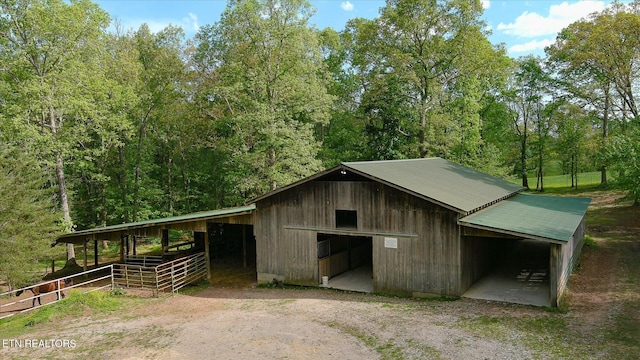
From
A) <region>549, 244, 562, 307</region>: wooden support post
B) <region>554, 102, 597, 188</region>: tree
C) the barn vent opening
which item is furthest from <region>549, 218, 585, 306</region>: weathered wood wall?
<region>554, 102, 597, 188</region>: tree

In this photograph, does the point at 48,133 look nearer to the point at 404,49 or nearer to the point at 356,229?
the point at 356,229

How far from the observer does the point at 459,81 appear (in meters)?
29.9

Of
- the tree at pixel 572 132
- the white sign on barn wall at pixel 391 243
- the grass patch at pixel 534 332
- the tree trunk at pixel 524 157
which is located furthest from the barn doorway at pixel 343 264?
the tree trunk at pixel 524 157

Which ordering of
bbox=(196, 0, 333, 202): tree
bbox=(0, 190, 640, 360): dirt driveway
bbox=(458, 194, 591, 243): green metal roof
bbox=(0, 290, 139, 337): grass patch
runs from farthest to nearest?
bbox=(196, 0, 333, 202): tree
bbox=(0, 290, 139, 337): grass patch
bbox=(458, 194, 591, 243): green metal roof
bbox=(0, 190, 640, 360): dirt driveway

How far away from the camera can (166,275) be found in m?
15.8

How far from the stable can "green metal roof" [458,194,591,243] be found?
0.04 m

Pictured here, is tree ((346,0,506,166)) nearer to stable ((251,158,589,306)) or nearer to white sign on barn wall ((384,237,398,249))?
stable ((251,158,589,306))

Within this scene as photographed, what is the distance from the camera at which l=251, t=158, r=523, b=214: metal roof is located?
1299 centimetres

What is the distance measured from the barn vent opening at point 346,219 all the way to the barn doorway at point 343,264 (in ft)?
3.02

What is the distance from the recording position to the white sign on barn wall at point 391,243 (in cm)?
1357

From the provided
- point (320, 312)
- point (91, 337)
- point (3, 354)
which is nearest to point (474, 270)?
point (320, 312)

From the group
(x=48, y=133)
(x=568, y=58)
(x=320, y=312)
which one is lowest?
(x=320, y=312)

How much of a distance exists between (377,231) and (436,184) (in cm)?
340

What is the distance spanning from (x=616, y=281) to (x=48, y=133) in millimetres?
24616
